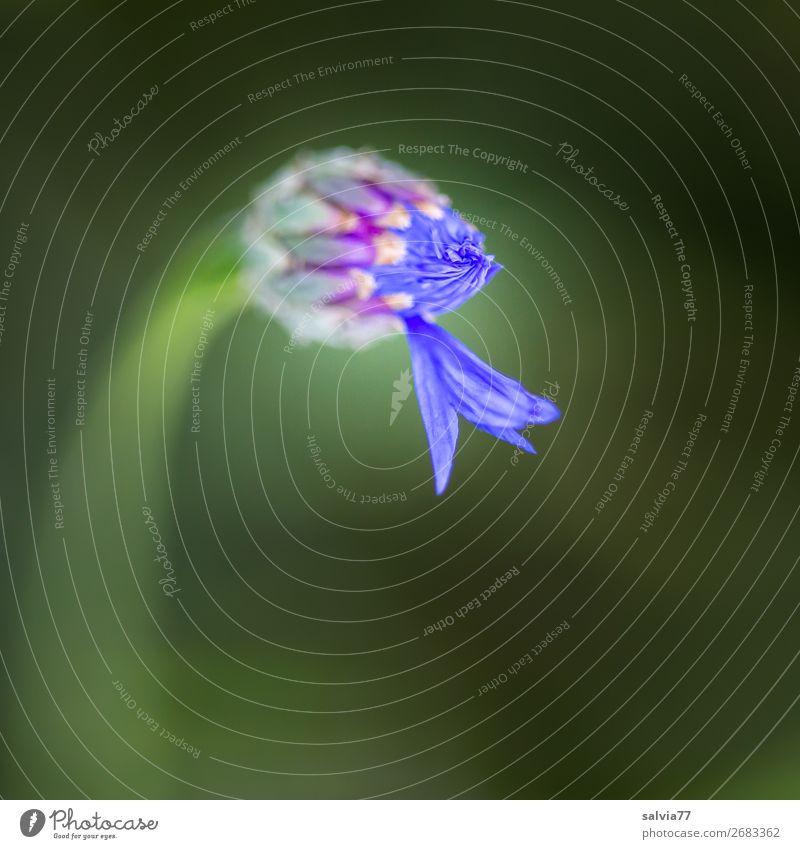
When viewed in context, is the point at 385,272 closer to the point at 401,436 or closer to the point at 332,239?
the point at 332,239

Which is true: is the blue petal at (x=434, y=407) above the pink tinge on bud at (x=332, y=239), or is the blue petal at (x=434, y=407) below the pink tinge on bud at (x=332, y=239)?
below

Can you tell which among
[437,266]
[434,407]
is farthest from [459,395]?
[437,266]

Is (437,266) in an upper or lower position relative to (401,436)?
upper

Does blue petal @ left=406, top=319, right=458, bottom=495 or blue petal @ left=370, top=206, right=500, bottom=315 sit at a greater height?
blue petal @ left=370, top=206, right=500, bottom=315
